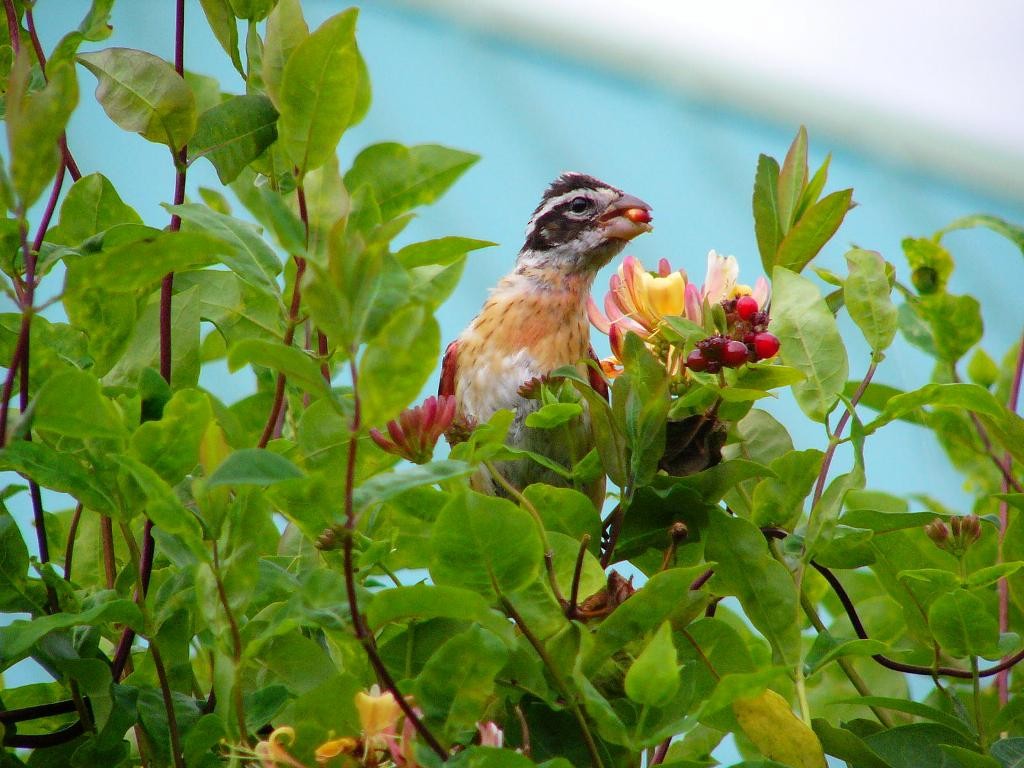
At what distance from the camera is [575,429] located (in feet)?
3.35

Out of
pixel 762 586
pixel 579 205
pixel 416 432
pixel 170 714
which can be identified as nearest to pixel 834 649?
pixel 762 586

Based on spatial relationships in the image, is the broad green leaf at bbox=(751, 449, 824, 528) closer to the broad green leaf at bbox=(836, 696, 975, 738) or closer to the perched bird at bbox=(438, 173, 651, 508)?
the broad green leaf at bbox=(836, 696, 975, 738)

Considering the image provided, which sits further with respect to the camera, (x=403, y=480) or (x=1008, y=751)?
(x=1008, y=751)

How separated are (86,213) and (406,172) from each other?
0.25m

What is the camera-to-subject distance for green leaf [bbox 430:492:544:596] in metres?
0.65

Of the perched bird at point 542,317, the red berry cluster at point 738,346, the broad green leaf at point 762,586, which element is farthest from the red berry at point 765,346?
the perched bird at point 542,317

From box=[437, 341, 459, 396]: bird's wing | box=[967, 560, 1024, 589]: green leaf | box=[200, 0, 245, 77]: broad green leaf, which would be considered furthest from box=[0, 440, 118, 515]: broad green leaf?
box=[437, 341, 459, 396]: bird's wing

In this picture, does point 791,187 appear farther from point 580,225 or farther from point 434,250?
point 580,225

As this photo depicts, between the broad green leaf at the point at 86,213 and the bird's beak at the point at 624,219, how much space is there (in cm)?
111

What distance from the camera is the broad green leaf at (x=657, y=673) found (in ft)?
2.06

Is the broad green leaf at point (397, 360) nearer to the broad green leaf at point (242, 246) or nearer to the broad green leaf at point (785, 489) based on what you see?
the broad green leaf at point (242, 246)

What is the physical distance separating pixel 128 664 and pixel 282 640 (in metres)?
0.18

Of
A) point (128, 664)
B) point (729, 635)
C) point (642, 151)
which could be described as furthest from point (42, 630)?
point (642, 151)

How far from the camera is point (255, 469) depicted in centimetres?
56
